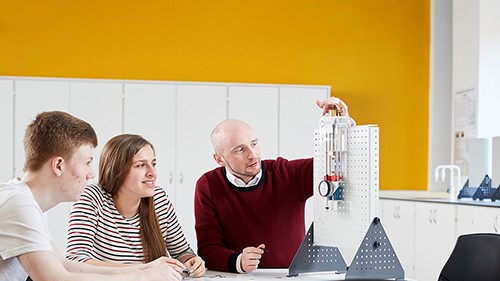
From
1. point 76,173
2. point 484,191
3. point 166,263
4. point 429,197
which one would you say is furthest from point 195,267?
point 429,197

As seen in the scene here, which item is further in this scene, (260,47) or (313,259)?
(260,47)

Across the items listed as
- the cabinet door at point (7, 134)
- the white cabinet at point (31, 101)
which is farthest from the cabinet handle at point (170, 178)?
the cabinet door at point (7, 134)

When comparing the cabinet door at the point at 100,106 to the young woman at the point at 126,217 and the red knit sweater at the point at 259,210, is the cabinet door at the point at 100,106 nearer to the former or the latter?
the red knit sweater at the point at 259,210

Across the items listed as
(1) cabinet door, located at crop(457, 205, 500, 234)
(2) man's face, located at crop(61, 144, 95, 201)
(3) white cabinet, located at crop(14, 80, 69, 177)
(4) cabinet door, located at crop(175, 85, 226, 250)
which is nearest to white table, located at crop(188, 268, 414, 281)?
(2) man's face, located at crop(61, 144, 95, 201)

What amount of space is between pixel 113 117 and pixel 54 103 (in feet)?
1.62

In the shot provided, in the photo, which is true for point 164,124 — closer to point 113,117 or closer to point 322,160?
point 113,117

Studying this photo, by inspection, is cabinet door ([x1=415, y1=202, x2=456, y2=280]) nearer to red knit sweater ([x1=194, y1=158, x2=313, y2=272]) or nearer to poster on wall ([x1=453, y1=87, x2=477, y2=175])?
poster on wall ([x1=453, y1=87, x2=477, y2=175])

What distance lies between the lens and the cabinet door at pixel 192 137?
7.08 meters

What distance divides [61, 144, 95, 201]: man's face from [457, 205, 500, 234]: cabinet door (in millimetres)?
3299

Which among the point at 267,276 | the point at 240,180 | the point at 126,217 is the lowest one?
the point at 267,276

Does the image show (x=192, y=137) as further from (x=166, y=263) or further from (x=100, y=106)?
(x=166, y=263)

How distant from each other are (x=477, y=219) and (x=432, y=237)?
75 cm

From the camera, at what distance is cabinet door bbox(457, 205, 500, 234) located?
17.4 feet

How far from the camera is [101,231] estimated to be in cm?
335
